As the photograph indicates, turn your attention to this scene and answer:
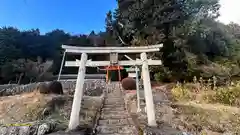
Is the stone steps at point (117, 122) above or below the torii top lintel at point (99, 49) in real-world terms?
below

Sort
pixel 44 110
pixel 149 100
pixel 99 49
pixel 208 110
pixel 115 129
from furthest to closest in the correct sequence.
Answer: pixel 44 110, pixel 208 110, pixel 99 49, pixel 149 100, pixel 115 129

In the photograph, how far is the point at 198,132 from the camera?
7.00 meters

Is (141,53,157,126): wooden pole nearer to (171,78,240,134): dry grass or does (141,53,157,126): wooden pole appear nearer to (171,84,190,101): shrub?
(171,78,240,134): dry grass

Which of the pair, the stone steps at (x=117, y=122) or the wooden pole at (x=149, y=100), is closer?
the wooden pole at (x=149, y=100)

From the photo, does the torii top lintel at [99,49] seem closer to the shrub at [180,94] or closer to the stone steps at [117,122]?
the stone steps at [117,122]

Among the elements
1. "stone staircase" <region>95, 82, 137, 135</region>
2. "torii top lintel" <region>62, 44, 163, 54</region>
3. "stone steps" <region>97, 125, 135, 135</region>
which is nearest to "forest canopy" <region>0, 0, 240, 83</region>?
"stone staircase" <region>95, 82, 137, 135</region>

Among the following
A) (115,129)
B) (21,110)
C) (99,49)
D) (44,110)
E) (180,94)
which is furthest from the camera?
(180,94)

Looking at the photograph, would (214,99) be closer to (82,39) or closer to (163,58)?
(163,58)

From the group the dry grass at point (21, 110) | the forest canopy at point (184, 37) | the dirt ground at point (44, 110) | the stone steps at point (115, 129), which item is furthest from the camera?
the forest canopy at point (184, 37)

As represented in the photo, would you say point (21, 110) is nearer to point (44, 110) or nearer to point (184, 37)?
point (44, 110)

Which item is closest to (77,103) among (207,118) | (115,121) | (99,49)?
(115,121)

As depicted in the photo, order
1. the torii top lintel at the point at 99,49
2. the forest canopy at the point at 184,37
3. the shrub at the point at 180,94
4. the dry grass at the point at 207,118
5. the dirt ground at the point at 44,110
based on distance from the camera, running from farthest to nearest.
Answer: the forest canopy at the point at 184,37, the shrub at the point at 180,94, the dirt ground at the point at 44,110, the torii top lintel at the point at 99,49, the dry grass at the point at 207,118

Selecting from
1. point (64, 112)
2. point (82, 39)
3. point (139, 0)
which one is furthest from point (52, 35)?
point (64, 112)

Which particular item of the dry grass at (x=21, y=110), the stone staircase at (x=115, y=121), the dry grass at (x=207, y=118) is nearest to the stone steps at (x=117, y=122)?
the stone staircase at (x=115, y=121)
